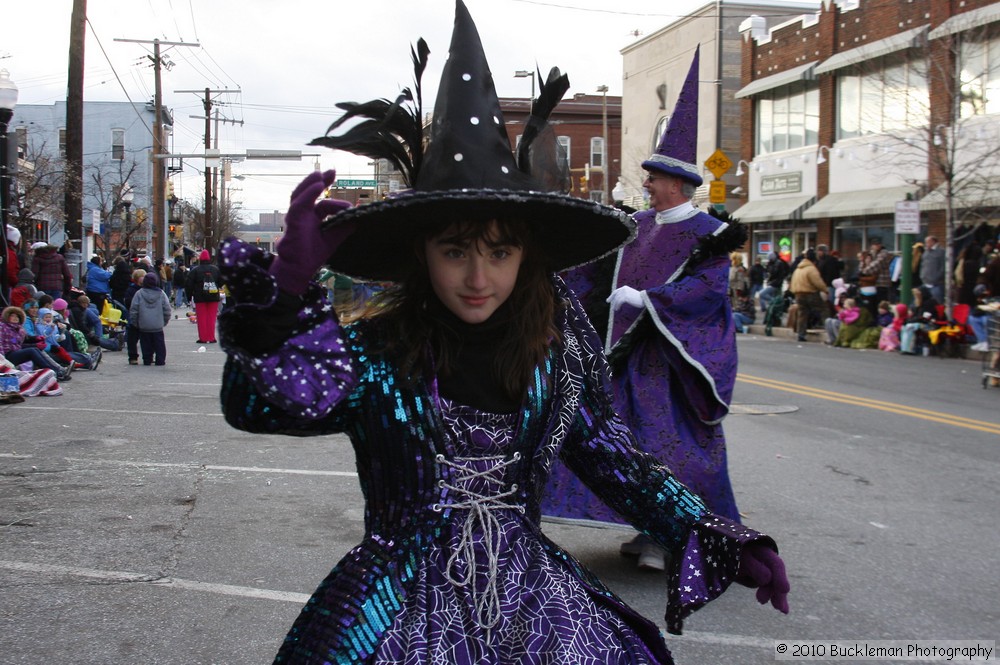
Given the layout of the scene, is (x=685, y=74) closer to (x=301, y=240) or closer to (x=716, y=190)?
(x=716, y=190)

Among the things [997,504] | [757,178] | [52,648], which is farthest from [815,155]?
[52,648]

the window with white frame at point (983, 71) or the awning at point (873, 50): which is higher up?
the awning at point (873, 50)

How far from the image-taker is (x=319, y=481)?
7.27 m

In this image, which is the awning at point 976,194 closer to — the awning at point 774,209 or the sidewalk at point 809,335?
the sidewalk at point 809,335

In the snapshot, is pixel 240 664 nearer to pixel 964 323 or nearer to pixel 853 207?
pixel 964 323

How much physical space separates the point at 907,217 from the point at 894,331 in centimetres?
247

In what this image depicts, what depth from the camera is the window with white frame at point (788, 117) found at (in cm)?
3133

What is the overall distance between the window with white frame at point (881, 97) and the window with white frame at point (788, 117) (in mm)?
1514

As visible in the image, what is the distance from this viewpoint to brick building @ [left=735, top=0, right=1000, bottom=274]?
22125 millimetres

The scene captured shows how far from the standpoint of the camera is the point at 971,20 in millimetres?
22469

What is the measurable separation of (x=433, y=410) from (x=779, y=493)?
5.48m

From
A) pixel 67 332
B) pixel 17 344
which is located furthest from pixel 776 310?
pixel 17 344

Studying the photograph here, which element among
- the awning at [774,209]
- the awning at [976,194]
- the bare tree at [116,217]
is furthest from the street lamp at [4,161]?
the awning at [774,209]

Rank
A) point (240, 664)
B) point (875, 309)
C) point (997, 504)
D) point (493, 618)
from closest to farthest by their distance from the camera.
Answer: point (493, 618), point (240, 664), point (997, 504), point (875, 309)
